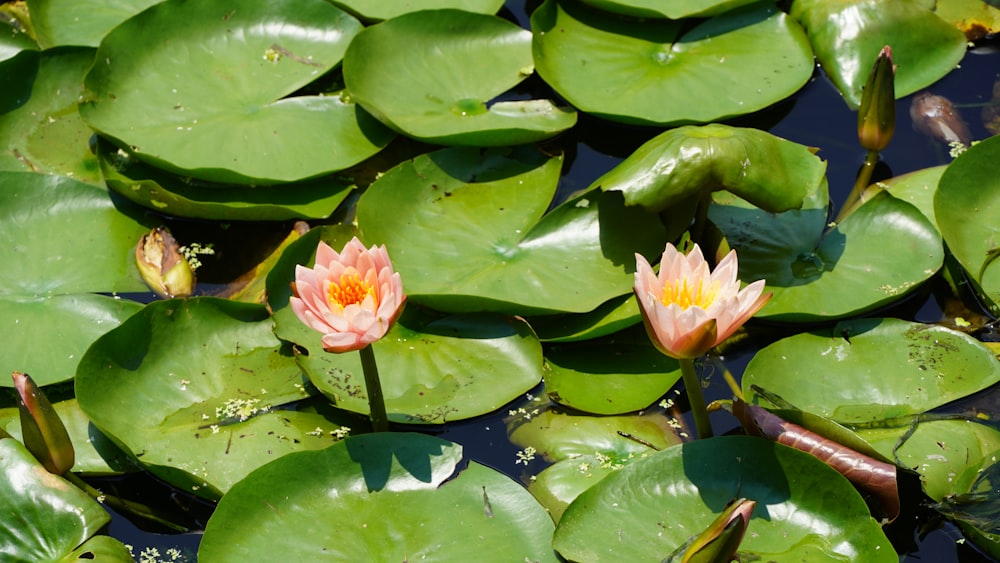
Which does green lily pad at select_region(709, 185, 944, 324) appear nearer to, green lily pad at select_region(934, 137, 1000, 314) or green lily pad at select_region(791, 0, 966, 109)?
green lily pad at select_region(934, 137, 1000, 314)

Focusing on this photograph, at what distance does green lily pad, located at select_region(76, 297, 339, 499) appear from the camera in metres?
2.79

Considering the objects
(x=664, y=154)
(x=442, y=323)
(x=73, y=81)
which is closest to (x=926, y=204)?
(x=664, y=154)

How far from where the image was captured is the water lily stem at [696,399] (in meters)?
2.59

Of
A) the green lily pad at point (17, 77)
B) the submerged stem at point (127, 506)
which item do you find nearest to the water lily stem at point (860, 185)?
the submerged stem at point (127, 506)

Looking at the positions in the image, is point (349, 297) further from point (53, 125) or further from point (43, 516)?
point (53, 125)

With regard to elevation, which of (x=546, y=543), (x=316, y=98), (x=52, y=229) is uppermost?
(x=316, y=98)

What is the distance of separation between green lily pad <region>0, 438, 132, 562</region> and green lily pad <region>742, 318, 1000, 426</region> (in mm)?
1924

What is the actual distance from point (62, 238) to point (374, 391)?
149 cm

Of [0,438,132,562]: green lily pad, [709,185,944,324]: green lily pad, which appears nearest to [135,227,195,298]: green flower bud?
[0,438,132,562]: green lily pad

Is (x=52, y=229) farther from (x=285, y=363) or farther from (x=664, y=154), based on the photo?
(x=664, y=154)

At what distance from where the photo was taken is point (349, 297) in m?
2.60

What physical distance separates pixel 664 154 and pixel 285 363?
1.37 m

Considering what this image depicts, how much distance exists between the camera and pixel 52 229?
347cm

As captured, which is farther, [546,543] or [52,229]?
[52,229]
